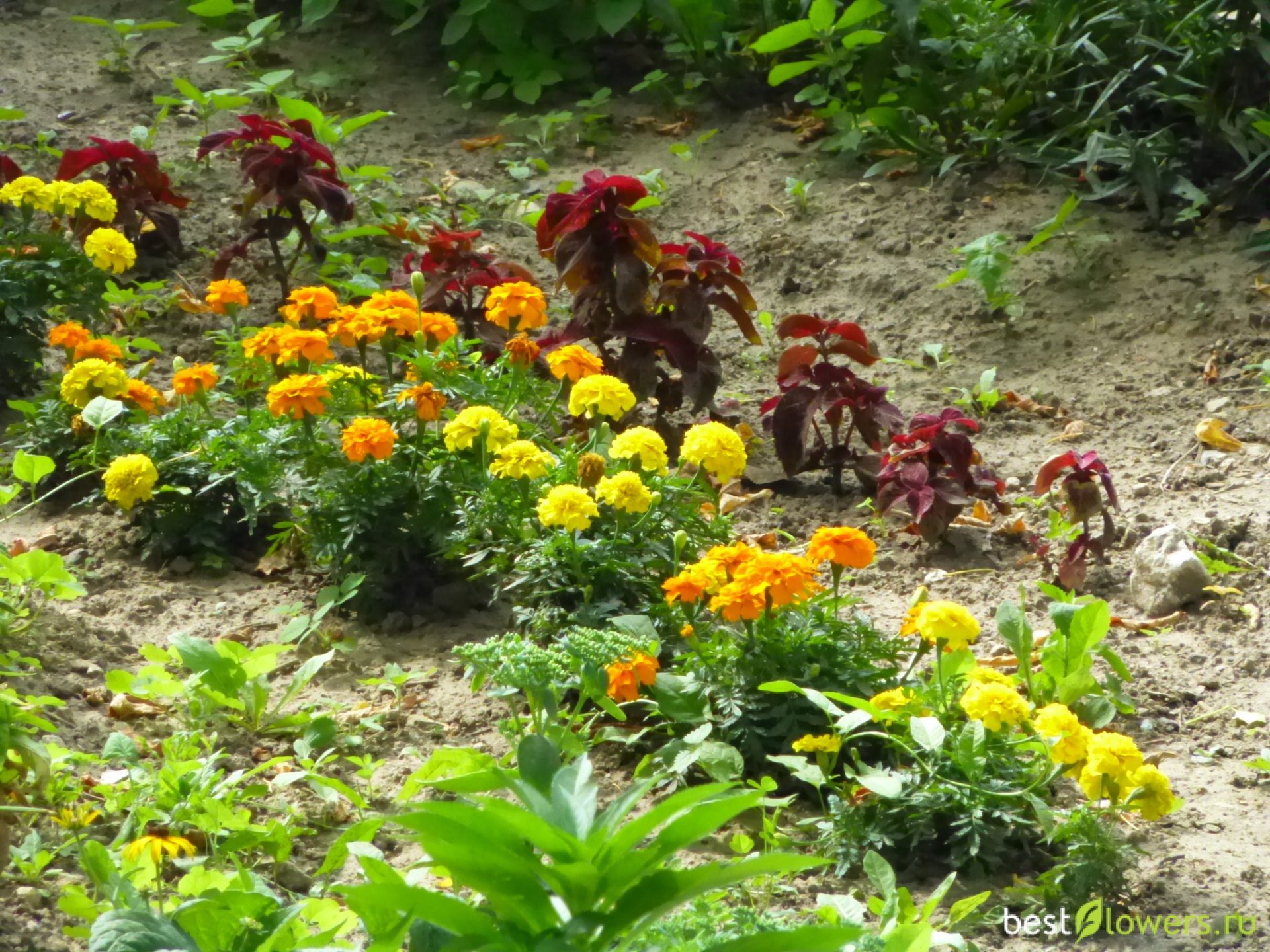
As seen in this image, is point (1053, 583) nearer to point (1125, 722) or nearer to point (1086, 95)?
point (1125, 722)

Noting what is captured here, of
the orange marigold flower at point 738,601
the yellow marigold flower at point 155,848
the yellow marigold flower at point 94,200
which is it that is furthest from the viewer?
the yellow marigold flower at point 94,200

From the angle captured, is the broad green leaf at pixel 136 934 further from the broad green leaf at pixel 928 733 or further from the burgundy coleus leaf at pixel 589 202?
the burgundy coleus leaf at pixel 589 202

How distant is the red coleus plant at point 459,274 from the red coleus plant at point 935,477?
1.27 metres

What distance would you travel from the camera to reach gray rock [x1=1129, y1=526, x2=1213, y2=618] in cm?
316

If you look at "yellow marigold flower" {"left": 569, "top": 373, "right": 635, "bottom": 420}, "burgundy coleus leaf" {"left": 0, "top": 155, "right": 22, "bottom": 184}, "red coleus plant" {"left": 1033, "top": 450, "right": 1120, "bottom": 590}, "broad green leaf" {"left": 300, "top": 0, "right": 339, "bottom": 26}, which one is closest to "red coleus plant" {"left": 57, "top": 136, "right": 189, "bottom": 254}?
"burgundy coleus leaf" {"left": 0, "top": 155, "right": 22, "bottom": 184}

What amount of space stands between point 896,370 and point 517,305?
151 cm

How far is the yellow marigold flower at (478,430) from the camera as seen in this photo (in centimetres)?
309

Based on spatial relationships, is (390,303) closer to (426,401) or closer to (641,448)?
(426,401)

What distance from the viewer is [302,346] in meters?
3.31

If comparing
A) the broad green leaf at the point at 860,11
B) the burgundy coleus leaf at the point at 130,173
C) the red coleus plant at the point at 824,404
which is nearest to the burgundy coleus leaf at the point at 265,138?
the burgundy coleus leaf at the point at 130,173

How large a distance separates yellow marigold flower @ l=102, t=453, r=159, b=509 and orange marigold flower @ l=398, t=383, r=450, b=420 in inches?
24.5

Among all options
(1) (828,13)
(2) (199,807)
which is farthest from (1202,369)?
(2) (199,807)

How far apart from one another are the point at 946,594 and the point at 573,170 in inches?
117

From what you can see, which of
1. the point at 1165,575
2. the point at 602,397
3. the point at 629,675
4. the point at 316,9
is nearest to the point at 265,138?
the point at 602,397
